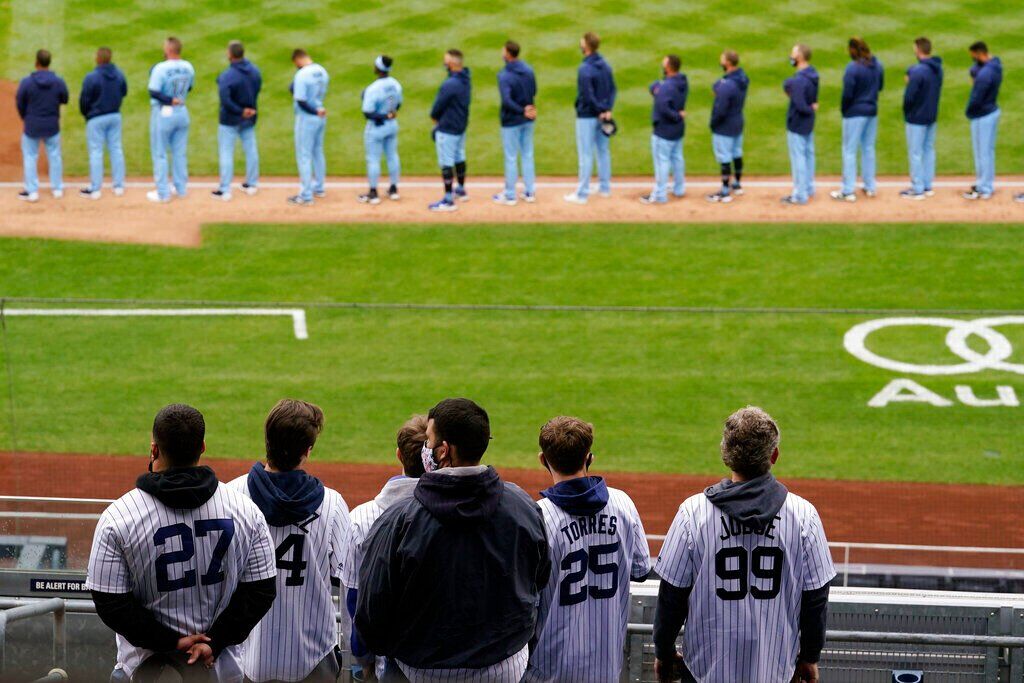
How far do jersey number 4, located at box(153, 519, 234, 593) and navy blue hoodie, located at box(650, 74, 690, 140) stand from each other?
41.7ft

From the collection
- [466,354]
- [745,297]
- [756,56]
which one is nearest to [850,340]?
[745,297]

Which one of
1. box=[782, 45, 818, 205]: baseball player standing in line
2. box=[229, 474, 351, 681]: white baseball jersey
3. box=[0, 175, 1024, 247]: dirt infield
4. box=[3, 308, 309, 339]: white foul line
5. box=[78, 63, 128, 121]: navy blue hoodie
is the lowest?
box=[229, 474, 351, 681]: white baseball jersey

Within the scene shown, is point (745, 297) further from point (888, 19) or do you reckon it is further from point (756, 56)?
point (888, 19)

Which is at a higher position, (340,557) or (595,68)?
(595,68)

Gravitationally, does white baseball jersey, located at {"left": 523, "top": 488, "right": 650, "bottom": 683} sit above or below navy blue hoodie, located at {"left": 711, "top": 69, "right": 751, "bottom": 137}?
below

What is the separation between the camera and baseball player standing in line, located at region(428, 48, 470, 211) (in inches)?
651

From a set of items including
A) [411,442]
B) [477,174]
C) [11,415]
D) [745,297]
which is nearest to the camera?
[411,442]

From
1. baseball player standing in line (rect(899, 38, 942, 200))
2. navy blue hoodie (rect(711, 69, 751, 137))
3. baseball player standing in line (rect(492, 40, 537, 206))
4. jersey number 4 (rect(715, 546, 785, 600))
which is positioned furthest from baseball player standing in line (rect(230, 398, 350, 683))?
baseball player standing in line (rect(899, 38, 942, 200))

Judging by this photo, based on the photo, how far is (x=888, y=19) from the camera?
24000 mm

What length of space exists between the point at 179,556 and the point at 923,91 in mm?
14005

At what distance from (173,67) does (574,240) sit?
531 centimetres

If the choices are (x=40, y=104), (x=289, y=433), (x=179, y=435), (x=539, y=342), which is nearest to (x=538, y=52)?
(x=40, y=104)

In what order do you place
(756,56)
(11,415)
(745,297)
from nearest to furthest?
(11,415), (745,297), (756,56)

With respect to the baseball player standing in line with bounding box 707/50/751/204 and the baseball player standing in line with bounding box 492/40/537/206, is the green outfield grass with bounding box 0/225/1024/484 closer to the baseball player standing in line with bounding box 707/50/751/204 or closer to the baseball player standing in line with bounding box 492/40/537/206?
the baseball player standing in line with bounding box 492/40/537/206
